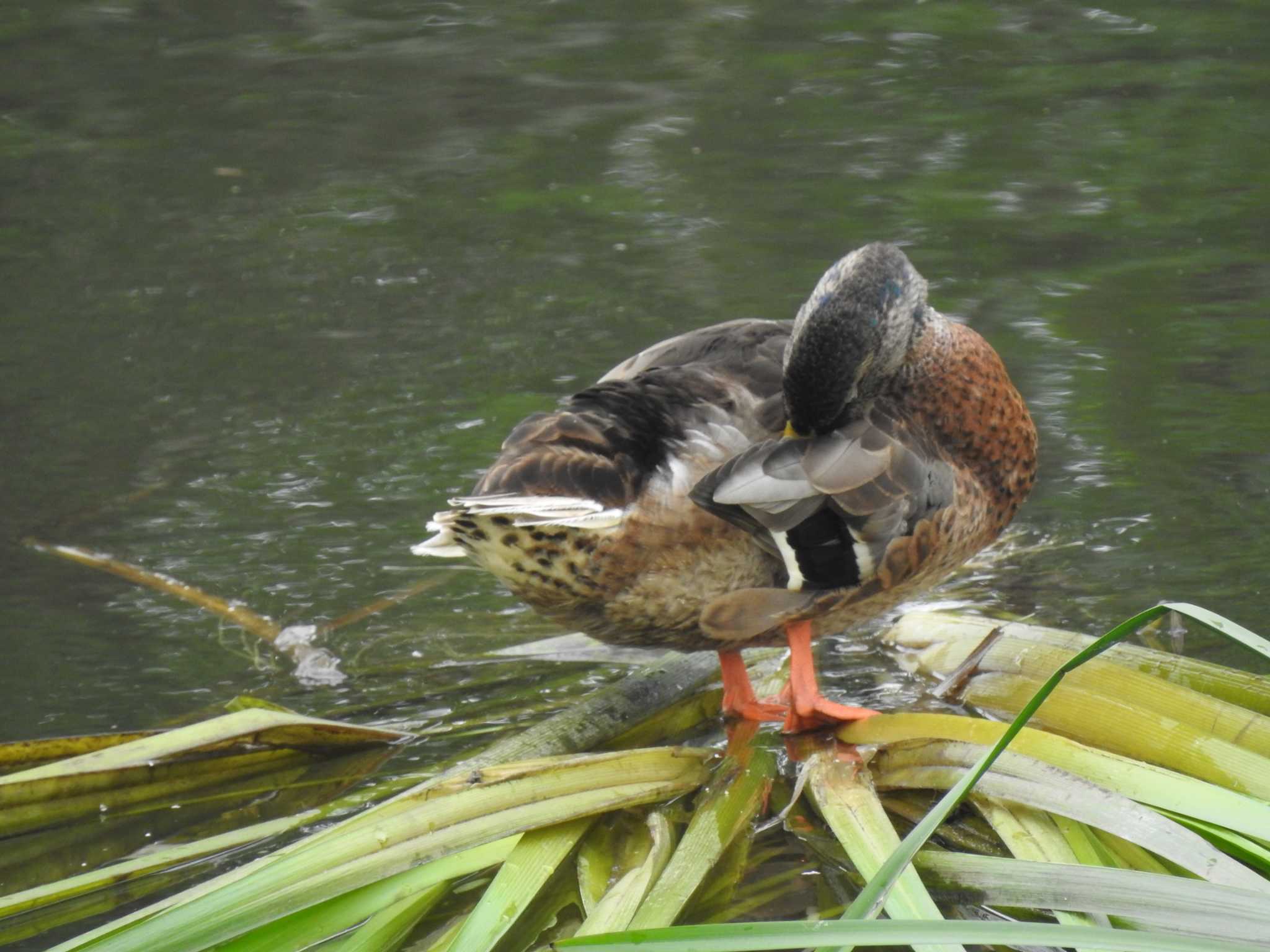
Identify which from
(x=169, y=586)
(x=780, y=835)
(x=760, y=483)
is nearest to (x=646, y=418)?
(x=760, y=483)

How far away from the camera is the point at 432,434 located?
16.2 feet

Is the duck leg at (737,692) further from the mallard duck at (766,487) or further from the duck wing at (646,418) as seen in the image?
the duck wing at (646,418)

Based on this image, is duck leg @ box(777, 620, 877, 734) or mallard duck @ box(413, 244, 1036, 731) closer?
mallard duck @ box(413, 244, 1036, 731)

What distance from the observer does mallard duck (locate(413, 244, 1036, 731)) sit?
116 inches

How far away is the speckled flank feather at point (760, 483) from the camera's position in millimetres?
2943

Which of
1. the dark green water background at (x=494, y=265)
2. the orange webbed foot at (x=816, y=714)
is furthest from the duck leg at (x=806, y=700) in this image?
the dark green water background at (x=494, y=265)

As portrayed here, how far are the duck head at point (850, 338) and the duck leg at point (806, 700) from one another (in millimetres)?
470

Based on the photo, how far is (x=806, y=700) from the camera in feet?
10.5

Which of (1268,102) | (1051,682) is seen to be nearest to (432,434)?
(1051,682)

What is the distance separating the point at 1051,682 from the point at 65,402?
13.7 ft

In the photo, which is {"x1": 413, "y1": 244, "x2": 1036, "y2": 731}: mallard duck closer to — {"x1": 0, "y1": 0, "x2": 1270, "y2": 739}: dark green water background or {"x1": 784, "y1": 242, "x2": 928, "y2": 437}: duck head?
{"x1": 784, "y1": 242, "x2": 928, "y2": 437}: duck head

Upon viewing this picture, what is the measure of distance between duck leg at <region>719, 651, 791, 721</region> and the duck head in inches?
22.9

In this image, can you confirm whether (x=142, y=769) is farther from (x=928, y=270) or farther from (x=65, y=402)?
(x=928, y=270)

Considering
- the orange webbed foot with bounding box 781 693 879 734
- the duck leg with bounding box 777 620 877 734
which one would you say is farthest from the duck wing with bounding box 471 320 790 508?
the orange webbed foot with bounding box 781 693 879 734
